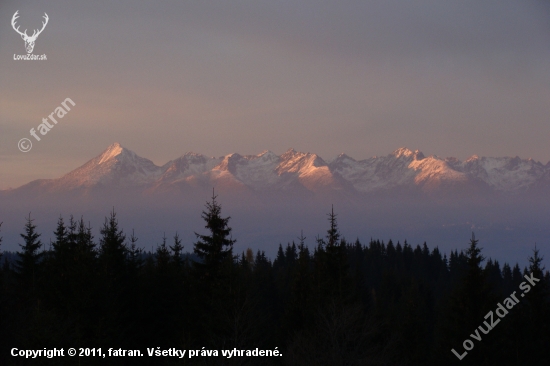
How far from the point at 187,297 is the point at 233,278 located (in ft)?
21.5

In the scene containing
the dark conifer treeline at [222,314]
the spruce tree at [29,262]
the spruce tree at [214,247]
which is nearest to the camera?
the dark conifer treeline at [222,314]

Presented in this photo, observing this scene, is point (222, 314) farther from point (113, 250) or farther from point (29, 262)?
point (29, 262)

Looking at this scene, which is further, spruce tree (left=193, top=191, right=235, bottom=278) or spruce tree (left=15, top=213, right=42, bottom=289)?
spruce tree (left=15, top=213, right=42, bottom=289)

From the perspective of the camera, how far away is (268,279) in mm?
67250

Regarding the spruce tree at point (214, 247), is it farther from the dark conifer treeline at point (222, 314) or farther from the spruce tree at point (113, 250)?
the spruce tree at point (113, 250)

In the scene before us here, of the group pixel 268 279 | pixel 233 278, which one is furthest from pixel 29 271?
pixel 268 279

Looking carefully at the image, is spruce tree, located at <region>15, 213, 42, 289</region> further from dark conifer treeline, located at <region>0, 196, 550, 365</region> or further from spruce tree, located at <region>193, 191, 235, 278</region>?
spruce tree, located at <region>193, 191, 235, 278</region>

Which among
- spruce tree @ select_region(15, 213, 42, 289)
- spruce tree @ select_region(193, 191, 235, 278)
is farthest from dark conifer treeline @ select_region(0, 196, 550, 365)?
spruce tree @ select_region(15, 213, 42, 289)

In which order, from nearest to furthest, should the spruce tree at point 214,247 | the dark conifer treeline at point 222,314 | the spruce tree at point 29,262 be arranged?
1. the dark conifer treeline at point 222,314
2. the spruce tree at point 214,247
3. the spruce tree at point 29,262

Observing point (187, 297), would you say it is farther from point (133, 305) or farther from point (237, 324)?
point (237, 324)

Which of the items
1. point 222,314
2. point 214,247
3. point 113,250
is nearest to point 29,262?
point 113,250

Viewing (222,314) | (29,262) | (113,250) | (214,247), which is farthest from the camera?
(29,262)

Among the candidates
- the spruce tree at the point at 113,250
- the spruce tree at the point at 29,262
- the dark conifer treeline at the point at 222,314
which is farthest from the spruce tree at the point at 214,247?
the spruce tree at the point at 29,262

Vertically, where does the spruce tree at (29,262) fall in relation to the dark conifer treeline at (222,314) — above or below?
above
